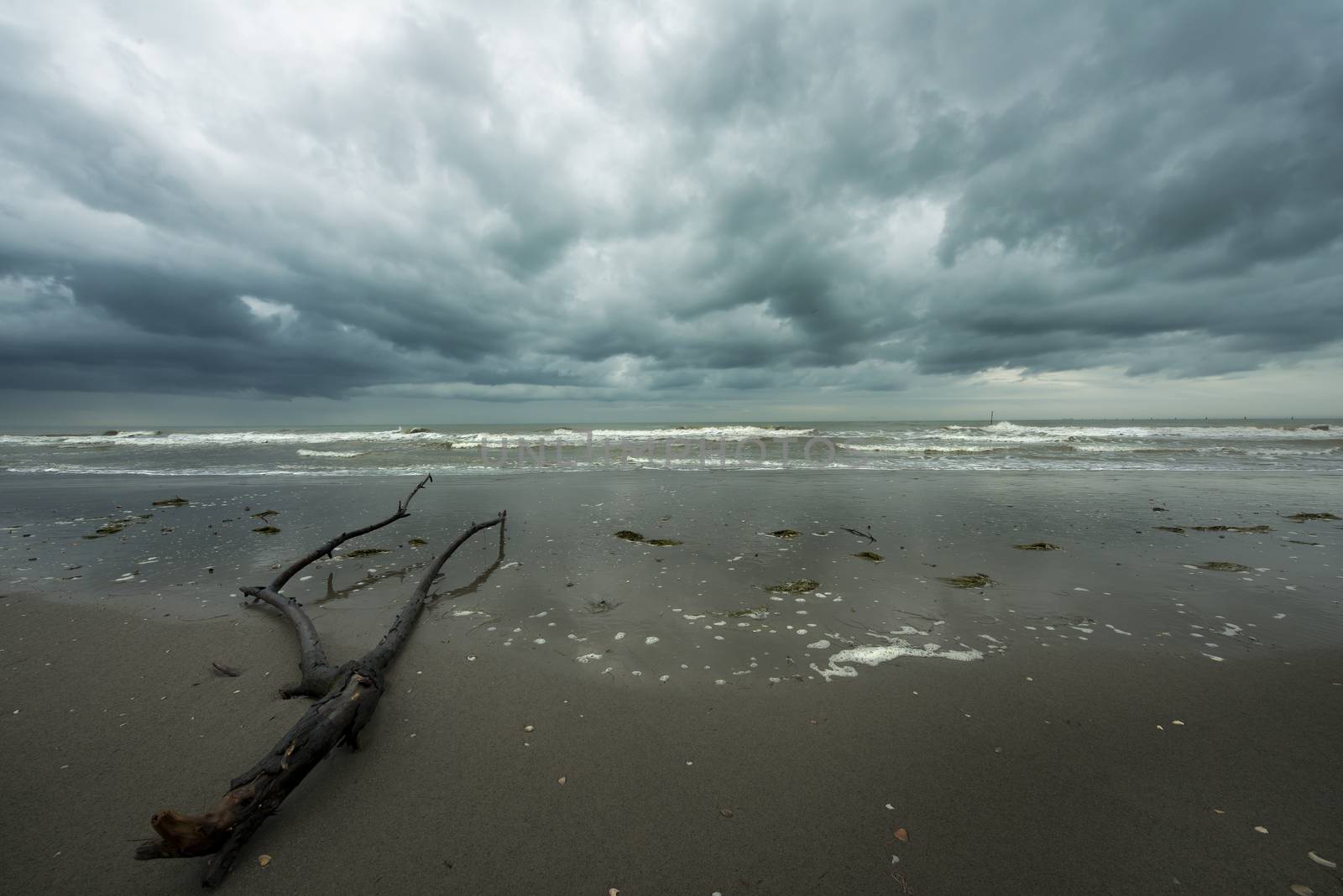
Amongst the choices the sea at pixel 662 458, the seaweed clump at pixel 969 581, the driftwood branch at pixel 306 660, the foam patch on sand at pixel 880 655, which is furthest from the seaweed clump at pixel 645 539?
the sea at pixel 662 458

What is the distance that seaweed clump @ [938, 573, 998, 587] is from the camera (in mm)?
6914

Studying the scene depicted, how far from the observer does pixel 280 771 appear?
2881 mm

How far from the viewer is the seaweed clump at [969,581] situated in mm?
6914

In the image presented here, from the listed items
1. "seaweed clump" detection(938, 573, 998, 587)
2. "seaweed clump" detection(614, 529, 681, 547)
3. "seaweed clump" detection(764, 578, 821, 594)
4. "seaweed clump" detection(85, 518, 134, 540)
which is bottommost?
"seaweed clump" detection(938, 573, 998, 587)

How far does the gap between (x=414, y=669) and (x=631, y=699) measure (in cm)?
216

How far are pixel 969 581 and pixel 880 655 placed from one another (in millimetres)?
2978

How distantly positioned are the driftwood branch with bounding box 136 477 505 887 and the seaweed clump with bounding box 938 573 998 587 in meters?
6.95

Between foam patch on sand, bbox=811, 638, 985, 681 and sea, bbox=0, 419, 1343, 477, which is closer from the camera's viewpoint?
foam patch on sand, bbox=811, 638, 985, 681

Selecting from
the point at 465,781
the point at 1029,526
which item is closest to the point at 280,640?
the point at 465,781

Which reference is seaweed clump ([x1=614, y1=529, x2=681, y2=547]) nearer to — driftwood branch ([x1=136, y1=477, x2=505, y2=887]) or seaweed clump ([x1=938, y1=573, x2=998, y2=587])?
seaweed clump ([x1=938, y1=573, x2=998, y2=587])

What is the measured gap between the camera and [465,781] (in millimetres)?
3348

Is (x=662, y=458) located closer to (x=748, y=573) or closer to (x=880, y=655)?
(x=748, y=573)

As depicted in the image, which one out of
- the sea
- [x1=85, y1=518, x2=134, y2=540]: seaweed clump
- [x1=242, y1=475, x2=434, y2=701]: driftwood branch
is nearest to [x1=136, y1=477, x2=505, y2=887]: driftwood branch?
[x1=242, y1=475, x2=434, y2=701]: driftwood branch

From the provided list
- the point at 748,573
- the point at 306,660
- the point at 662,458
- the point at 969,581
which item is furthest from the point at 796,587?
the point at 662,458
